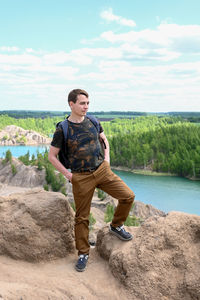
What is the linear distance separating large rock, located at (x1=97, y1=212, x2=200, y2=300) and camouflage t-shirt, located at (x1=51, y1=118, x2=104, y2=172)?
4.70 ft

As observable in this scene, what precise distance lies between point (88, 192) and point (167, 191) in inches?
1794

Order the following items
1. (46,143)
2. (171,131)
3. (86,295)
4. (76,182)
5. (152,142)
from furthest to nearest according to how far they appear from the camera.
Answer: (46,143), (171,131), (152,142), (76,182), (86,295)

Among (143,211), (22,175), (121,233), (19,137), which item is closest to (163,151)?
(22,175)

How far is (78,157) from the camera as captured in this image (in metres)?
5.09

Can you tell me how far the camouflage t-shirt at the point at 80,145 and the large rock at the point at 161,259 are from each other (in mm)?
1431

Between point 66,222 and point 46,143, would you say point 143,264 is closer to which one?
point 66,222

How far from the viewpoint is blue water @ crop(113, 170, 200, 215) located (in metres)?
40.8

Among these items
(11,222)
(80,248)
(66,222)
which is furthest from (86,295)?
(11,222)

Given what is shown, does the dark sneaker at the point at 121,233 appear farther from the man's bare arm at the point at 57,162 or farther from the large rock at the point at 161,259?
the man's bare arm at the point at 57,162

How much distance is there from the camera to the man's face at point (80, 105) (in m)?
5.04

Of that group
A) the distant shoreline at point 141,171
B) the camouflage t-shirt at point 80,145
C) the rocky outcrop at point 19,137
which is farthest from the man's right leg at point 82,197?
the rocky outcrop at point 19,137

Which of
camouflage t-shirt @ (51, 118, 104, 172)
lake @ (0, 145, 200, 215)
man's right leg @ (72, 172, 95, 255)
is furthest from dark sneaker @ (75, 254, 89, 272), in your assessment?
lake @ (0, 145, 200, 215)

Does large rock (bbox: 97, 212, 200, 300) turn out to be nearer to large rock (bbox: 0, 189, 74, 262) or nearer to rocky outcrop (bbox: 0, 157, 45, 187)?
large rock (bbox: 0, 189, 74, 262)

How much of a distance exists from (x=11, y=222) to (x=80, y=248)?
4.51 feet
